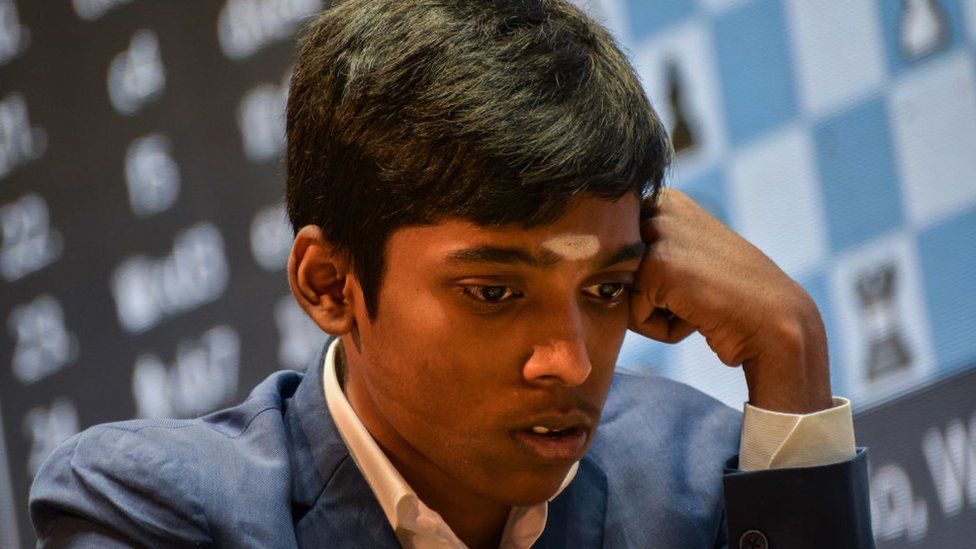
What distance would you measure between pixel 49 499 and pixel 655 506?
76 centimetres

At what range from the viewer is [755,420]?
171cm

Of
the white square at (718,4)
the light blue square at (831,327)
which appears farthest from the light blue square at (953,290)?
the white square at (718,4)

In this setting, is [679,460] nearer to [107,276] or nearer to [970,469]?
[970,469]

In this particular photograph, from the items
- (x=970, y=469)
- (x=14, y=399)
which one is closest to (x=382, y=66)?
(x=970, y=469)

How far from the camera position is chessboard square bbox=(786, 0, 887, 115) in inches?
97.5

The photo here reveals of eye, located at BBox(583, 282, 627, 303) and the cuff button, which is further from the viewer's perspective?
the cuff button

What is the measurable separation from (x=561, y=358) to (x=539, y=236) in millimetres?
136

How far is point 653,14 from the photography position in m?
2.70

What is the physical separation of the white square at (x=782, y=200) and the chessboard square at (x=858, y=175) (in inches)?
1.0

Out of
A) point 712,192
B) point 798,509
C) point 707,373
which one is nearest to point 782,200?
point 712,192

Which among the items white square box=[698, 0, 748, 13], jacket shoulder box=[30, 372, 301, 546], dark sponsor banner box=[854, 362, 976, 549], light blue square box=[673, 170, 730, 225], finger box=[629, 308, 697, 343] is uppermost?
white square box=[698, 0, 748, 13]

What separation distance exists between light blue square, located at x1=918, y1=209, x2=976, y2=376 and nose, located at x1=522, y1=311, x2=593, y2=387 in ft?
3.87

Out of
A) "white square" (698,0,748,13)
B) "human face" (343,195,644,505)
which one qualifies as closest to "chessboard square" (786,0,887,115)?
"white square" (698,0,748,13)

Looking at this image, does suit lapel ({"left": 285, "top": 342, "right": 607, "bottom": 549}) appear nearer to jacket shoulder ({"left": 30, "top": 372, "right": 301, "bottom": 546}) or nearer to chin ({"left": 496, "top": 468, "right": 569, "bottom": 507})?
jacket shoulder ({"left": 30, "top": 372, "right": 301, "bottom": 546})
